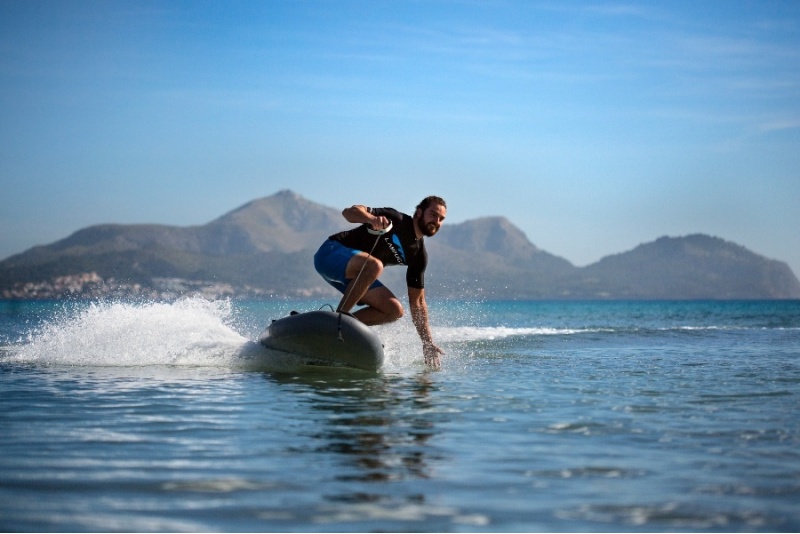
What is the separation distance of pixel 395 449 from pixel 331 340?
4.94 meters

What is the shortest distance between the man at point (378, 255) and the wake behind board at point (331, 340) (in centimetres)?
21

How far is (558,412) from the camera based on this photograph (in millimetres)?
7344

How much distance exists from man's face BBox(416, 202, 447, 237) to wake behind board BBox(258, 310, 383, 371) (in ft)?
4.39

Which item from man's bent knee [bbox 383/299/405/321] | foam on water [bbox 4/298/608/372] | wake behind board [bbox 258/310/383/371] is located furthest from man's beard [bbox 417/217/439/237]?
foam on water [bbox 4/298/608/372]

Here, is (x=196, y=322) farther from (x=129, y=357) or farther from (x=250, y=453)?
(x=250, y=453)

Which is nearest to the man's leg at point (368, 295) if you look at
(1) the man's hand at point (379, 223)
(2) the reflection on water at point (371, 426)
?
(1) the man's hand at point (379, 223)

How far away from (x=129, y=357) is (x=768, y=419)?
8459mm

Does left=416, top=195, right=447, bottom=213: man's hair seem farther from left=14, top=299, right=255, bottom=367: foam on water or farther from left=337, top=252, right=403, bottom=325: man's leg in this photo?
left=14, top=299, right=255, bottom=367: foam on water

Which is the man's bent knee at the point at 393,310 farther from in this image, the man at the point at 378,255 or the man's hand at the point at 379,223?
the man's hand at the point at 379,223

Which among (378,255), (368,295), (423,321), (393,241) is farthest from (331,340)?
(393,241)

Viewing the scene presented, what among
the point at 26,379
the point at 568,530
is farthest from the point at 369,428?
the point at 26,379

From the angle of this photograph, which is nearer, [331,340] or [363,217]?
[363,217]

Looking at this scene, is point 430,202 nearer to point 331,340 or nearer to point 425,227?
point 425,227

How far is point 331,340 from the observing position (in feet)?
34.7
